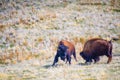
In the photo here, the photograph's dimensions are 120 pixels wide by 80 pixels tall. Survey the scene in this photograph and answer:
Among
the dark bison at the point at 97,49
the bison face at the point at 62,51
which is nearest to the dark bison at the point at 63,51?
the bison face at the point at 62,51

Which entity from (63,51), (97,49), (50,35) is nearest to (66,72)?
(63,51)

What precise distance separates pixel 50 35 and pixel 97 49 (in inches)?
526

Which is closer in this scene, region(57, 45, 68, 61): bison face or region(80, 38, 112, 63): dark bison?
region(80, 38, 112, 63): dark bison

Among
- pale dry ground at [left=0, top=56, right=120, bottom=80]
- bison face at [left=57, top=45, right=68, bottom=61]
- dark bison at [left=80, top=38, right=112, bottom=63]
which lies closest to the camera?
pale dry ground at [left=0, top=56, right=120, bottom=80]

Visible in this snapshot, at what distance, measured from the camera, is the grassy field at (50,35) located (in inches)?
605

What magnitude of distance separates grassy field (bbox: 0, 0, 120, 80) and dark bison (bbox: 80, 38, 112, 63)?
51cm

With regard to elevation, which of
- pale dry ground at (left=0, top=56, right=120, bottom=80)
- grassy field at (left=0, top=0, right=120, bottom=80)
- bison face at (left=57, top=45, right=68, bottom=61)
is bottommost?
grassy field at (left=0, top=0, right=120, bottom=80)

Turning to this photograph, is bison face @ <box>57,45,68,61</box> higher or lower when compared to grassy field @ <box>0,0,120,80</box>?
higher

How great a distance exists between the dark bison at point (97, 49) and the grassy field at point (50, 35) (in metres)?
0.51

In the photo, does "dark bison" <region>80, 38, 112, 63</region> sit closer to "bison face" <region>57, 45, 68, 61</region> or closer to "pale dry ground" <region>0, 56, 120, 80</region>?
"pale dry ground" <region>0, 56, 120, 80</region>

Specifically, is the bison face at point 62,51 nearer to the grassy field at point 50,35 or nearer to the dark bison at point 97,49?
the grassy field at point 50,35

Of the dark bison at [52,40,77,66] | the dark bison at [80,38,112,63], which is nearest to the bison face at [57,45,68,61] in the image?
the dark bison at [52,40,77,66]

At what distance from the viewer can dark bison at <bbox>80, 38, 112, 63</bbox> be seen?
16688 mm

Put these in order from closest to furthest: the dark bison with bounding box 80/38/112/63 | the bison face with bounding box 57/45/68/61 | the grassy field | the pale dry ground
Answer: the pale dry ground
the grassy field
the dark bison with bounding box 80/38/112/63
the bison face with bounding box 57/45/68/61
